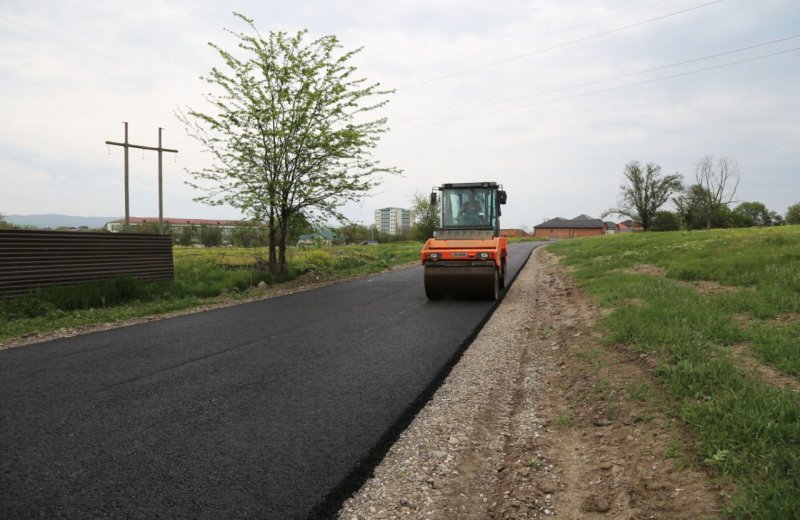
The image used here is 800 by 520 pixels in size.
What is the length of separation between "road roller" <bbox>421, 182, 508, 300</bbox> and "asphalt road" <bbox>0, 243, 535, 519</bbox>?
280 centimetres

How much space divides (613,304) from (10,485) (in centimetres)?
851

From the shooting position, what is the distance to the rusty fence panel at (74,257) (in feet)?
30.3

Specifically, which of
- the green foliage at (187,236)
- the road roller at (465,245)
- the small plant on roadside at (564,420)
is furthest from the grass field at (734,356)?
the green foliage at (187,236)

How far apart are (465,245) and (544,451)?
7.64 m

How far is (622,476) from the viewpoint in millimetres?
3211

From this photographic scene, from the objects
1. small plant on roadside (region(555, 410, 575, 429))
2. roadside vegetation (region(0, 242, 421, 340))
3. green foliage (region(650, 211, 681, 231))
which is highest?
green foliage (region(650, 211, 681, 231))

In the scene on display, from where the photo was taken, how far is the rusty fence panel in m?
9.25

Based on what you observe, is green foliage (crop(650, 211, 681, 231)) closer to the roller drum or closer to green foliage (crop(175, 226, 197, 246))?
green foliage (crop(175, 226, 197, 246))

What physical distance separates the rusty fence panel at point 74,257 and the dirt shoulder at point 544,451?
9059mm

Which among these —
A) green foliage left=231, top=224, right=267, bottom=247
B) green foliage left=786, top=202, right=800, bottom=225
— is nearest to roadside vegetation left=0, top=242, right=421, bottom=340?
green foliage left=231, top=224, right=267, bottom=247

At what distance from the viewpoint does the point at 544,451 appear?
374cm

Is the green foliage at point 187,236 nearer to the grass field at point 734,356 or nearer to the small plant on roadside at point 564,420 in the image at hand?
the grass field at point 734,356

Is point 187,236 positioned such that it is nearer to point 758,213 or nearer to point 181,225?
point 181,225

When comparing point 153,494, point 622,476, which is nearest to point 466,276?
point 622,476
